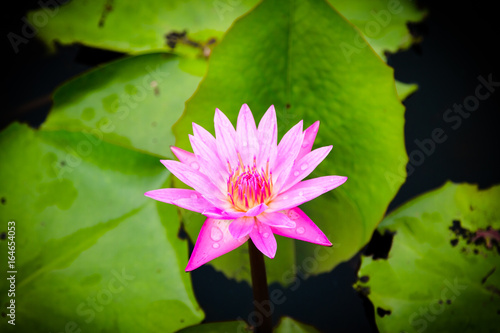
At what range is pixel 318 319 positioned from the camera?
5.69 ft

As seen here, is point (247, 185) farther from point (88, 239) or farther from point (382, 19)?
point (382, 19)

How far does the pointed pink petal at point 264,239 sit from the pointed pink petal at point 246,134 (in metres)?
0.28

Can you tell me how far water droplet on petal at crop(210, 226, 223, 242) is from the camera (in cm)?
116

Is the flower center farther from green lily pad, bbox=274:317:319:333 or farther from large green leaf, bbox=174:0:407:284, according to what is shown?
green lily pad, bbox=274:317:319:333

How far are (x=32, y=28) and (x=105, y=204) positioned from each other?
147cm

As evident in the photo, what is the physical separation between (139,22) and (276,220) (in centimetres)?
174

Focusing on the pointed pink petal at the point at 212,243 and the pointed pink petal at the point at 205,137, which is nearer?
the pointed pink petal at the point at 212,243

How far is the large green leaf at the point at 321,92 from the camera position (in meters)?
1.55

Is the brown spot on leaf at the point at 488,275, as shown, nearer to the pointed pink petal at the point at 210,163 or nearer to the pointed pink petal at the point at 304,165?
the pointed pink petal at the point at 304,165

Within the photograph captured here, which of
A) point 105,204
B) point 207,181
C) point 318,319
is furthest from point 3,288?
point 318,319

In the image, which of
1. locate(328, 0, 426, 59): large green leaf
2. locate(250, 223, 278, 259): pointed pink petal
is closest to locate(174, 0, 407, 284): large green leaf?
locate(250, 223, 278, 259): pointed pink petal

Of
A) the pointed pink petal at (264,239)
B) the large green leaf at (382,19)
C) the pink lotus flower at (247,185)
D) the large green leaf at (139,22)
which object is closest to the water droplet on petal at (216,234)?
the pink lotus flower at (247,185)

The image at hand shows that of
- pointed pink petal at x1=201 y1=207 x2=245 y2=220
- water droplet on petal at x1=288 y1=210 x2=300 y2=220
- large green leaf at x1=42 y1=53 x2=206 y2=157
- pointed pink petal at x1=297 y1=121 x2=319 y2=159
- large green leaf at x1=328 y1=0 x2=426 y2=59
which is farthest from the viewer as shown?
large green leaf at x1=328 y1=0 x2=426 y2=59

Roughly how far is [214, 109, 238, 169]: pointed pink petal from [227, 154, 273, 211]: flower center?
3 cm
